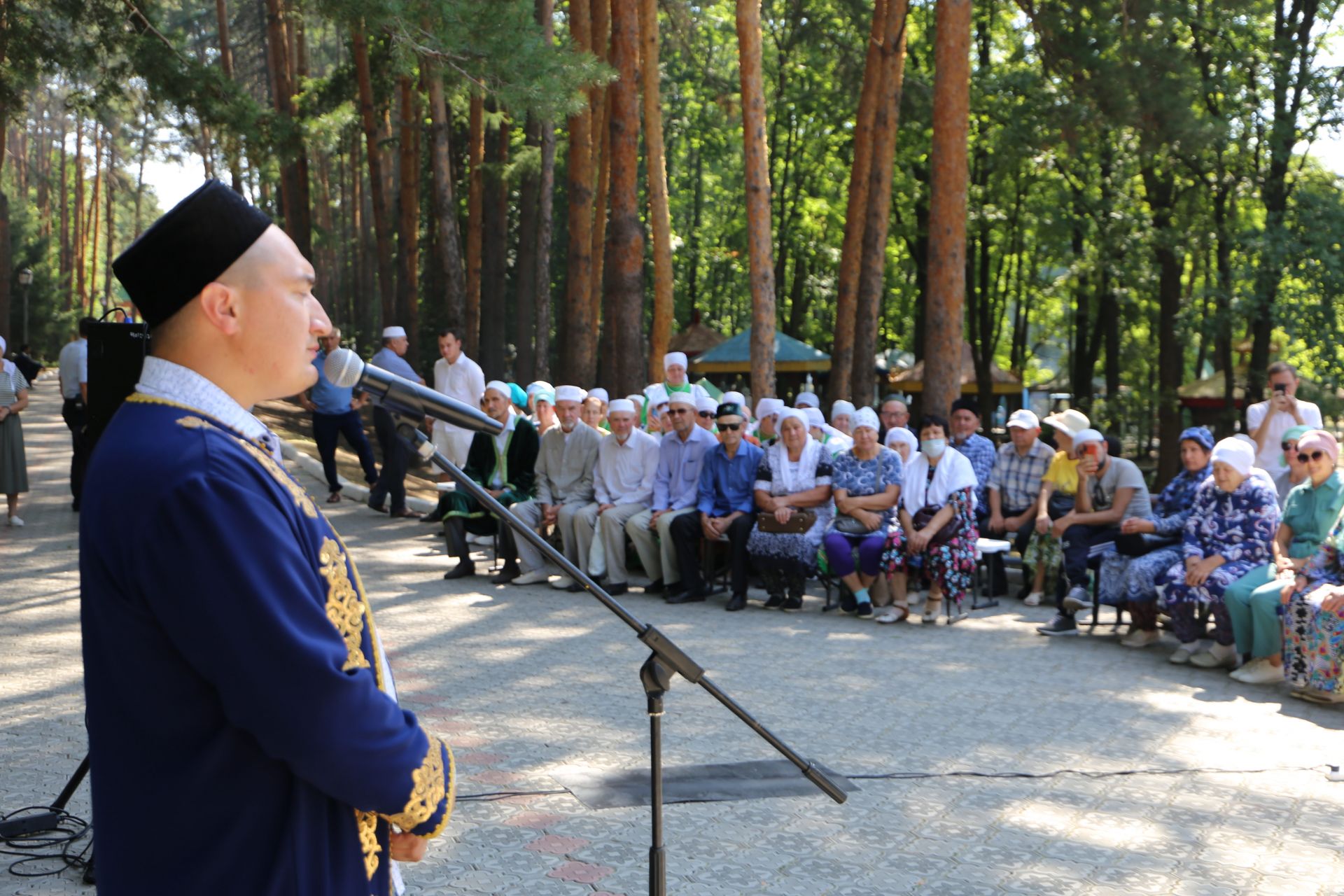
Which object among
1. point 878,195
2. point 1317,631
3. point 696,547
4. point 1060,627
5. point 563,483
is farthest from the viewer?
point 878,195

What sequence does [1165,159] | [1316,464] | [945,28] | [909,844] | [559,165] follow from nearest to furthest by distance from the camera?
[909,844]
[1316,464]
[945,28]
[1165,159]
[559,165]

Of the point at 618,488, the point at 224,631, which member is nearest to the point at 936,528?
the point at 618,488

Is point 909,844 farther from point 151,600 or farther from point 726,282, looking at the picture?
point 726,282

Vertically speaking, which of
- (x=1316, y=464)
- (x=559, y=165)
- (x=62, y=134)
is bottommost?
(x=1316, y=464)

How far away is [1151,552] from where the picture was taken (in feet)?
30.1

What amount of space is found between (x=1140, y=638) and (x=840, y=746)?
3.60 metres

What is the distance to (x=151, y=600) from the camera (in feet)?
5.82

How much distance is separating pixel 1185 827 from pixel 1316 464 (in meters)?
3.72

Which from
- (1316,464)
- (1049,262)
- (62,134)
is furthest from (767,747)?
(62,134)

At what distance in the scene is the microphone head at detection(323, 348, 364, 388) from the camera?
237 cm

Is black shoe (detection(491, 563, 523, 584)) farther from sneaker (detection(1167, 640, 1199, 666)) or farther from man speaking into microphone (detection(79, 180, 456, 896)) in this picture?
man speaking into microphone (detection(79, 180, 456, 896))

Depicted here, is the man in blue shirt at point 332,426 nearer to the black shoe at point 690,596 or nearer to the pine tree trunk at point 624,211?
the pine tree trunk at point 624,211

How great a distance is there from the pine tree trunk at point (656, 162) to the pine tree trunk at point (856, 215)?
2794mm

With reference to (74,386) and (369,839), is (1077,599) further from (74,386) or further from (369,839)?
(74,386)
